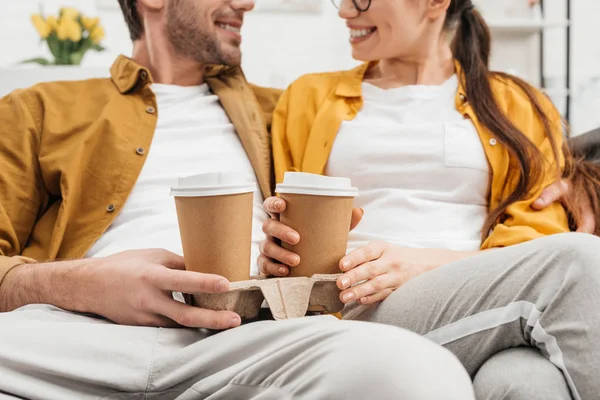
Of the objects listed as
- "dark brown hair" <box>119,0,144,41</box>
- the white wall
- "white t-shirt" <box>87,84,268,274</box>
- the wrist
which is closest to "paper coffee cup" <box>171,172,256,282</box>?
the wrist

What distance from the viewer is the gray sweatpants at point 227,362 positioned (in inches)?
28.6

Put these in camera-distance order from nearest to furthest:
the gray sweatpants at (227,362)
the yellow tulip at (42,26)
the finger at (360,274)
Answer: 1. the gray sweatpants at (227,362)
2. the finger at (360,274)
3. the yellow tulip at (42,26)

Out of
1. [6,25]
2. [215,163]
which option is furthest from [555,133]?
[6,25]

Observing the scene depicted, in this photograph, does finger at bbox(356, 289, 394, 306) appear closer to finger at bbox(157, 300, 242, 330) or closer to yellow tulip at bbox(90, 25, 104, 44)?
finger at bbox(157, 300, 242, 330)

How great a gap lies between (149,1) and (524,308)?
1.24 meters

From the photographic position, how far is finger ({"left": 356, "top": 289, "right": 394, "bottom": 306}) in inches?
41.9

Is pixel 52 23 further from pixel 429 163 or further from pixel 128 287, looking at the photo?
pixel 128 287

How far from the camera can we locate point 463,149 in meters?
1.43

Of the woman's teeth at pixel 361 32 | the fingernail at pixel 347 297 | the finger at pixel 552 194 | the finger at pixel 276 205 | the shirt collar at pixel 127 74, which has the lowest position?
the finger at pixel 552 194

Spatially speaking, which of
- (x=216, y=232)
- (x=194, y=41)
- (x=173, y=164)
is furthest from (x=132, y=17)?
(x=216, y=232)

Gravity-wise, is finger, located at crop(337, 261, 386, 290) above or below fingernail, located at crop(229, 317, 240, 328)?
below

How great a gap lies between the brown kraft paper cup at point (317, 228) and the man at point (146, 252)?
0.36ft

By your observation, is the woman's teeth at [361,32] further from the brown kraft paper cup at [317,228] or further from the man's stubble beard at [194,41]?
the brown kraft paper cup at [317,228]

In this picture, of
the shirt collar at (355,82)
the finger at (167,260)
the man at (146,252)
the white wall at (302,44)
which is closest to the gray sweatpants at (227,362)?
the man at (146,252)
